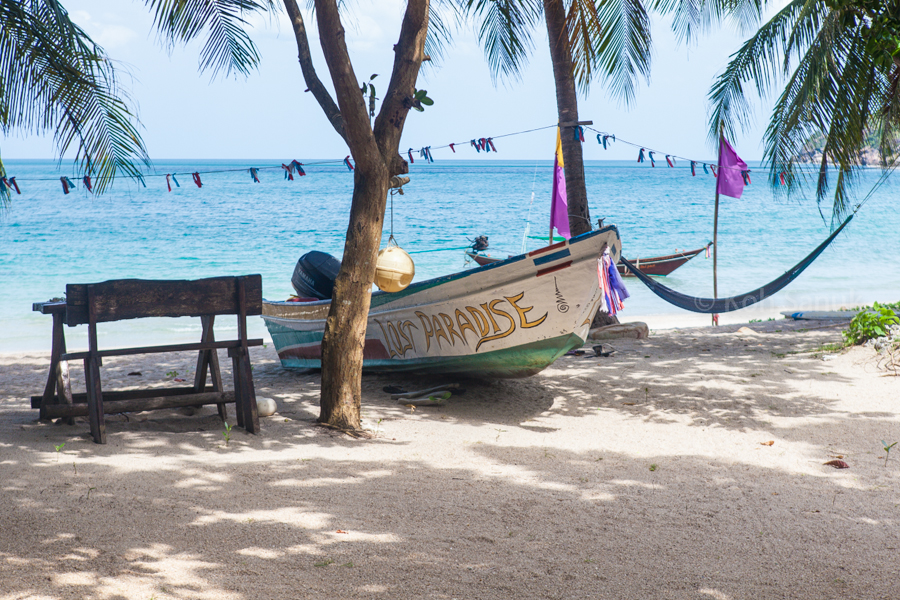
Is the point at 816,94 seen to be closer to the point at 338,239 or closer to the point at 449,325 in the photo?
the point at 449,325

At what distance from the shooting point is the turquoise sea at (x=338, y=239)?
1299cm

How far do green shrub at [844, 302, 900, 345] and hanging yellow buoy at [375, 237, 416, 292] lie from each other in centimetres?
426

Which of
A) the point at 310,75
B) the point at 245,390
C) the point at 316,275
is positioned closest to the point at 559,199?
the point at 316,275

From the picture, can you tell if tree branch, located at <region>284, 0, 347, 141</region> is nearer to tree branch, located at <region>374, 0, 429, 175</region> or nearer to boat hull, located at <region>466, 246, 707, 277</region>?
tree branch, located at <region>374, 0, 429, 175</region>

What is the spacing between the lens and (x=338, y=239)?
2491 cm

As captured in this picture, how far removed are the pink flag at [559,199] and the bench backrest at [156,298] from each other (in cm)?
399

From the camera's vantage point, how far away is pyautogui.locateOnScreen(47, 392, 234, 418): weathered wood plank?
368 centimetres

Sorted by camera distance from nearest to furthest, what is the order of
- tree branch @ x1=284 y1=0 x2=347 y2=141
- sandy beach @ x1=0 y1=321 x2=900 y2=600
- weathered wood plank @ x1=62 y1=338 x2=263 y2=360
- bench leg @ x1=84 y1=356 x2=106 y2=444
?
sandy beach @ x1=0 y1=321 x2=900 y2=600
bench leg @ x1=84 y1=356 x2=106 y2=444
weathered wood plank @ x1=62 y1=338 x2=263 y2=360
tree branch @ x1=284 y1=0 x2=347 y2=141

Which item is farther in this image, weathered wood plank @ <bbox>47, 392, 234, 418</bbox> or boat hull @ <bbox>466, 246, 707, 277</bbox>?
boat hull @ <bbox>466, 246, 707, 277</bbox>

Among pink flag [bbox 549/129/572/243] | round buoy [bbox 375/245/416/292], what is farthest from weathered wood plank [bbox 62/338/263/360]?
pink flag [bbox 549/129/572/243]

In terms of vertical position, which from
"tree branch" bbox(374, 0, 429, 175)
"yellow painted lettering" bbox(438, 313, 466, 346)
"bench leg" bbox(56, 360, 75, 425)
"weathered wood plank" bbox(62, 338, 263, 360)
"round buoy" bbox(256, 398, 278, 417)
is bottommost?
"round buoy" bbox(256, 398, 278, 417)

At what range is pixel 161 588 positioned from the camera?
1971 millimetres

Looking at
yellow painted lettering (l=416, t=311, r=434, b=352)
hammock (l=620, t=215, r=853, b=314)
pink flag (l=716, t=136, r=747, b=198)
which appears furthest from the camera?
pink flag (l=716, t=136, r=747, b=198)

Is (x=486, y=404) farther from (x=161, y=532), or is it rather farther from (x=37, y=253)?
(x=37, y=253)
